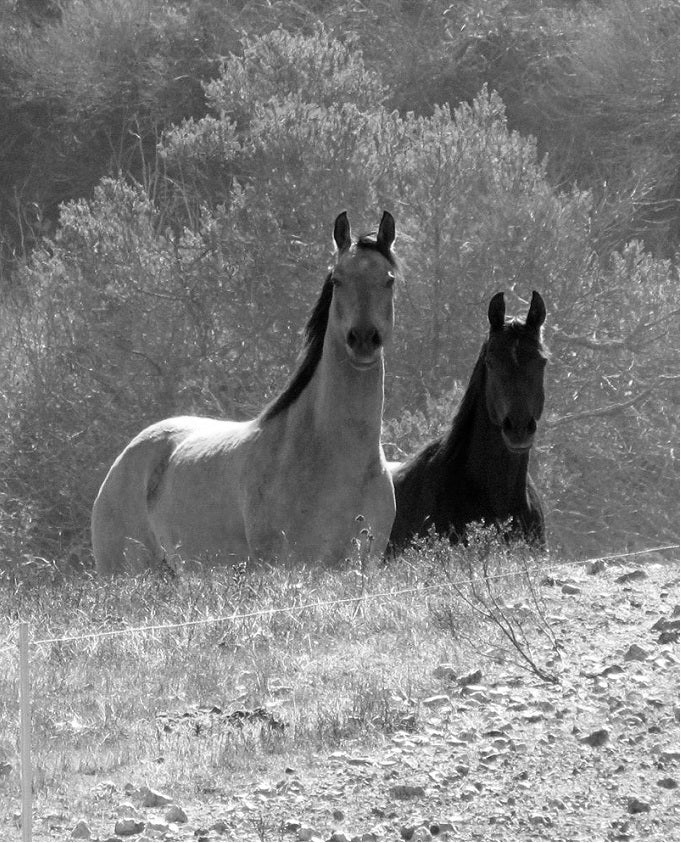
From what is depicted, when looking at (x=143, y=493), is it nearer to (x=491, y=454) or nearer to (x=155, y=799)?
(x=491, y=454)

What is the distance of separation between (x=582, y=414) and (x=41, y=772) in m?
20.1

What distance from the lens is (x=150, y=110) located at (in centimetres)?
3959

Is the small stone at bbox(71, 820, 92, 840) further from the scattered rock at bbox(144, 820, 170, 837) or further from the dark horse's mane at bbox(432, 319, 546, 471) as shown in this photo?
the dark horse's mane at bbox(432, 319, 546, 471)

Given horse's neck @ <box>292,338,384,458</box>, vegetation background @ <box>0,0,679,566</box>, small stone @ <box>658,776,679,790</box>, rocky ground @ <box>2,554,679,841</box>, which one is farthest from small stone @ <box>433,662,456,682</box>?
vegetation background @ <box>0,0,679,566</box>

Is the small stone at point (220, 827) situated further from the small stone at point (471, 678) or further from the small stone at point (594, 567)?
the small stone at point (594, 567)

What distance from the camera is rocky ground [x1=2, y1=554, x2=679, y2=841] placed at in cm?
411

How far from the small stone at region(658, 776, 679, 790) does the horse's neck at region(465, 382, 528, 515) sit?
5287 mm

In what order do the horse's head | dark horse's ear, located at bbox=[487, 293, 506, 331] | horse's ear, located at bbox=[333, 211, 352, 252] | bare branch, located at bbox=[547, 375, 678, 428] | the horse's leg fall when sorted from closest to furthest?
1. the horse's head
2. horse's ear, located at bbox=[333, 211, 352, 252]
3. dark horse's ear, located at bbox=[487, 293, 506, 331]
4. the horse's leg
5. bare branch, located at bbox=[547, 375, 678, 428]

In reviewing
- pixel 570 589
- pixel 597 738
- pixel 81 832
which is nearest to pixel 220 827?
pixel 81 832

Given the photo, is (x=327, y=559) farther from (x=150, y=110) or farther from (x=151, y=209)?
(x=150, y=110)

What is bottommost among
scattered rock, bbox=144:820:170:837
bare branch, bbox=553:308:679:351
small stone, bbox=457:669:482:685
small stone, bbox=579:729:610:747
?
scattered rock, bbox=144:820:170:837

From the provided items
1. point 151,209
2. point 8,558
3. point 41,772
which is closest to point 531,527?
point 41,772

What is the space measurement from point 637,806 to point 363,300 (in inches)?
171

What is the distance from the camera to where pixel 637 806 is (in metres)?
4.22
